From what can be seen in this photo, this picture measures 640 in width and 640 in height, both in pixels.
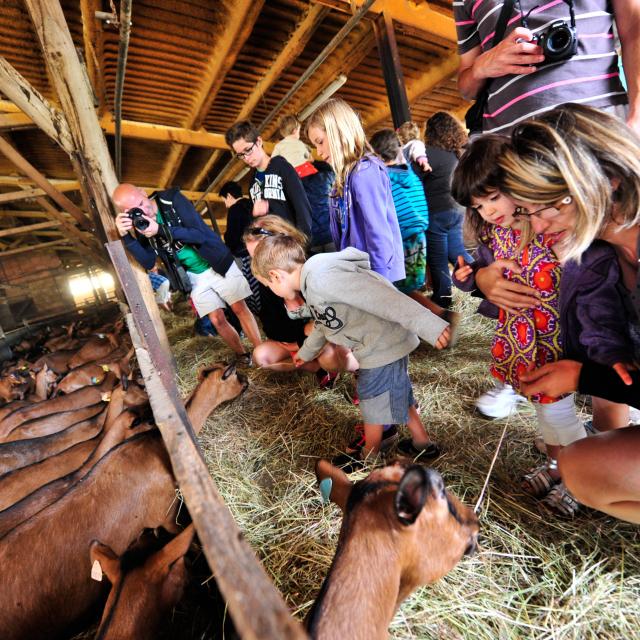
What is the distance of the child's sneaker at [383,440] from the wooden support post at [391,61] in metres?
4.01

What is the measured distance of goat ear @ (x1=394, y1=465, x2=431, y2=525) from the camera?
770 mm

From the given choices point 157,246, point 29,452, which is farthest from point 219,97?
point 29,452

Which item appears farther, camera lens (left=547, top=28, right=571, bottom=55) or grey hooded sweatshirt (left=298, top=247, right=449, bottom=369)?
grey hooded sweatshirt (left=298, top=247, right=449, bottom=369)

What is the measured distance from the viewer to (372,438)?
210 centimetres

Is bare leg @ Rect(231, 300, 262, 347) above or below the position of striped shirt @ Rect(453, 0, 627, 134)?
below

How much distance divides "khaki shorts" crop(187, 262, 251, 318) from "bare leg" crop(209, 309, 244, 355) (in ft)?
0.38

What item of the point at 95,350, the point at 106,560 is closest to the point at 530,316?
the point at 106,560

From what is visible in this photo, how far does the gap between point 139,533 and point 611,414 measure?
2387mm

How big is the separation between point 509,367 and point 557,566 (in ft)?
2.83

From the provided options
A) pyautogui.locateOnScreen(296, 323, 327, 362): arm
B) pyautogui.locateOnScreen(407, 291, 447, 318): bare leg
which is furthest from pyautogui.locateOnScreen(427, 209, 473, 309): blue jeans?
pyautogui.locateOnScreen(296, 323, 327, 362): arm

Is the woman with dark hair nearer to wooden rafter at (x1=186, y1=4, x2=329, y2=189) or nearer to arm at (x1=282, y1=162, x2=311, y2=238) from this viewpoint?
arm at (x1=282, y1=162, x2=311, y2=238)

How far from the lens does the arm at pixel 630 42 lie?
1.29 metres

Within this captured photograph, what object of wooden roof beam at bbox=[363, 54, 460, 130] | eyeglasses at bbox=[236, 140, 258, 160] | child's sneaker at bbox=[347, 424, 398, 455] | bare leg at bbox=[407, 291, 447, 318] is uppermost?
wooden roof beam at bbox=[363, 54, 460, 130]

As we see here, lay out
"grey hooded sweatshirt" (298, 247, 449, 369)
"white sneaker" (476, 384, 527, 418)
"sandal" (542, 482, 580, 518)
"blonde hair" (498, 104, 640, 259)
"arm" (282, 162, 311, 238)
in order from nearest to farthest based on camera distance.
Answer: "blonde hair" (498, 104, 640, 259)
"sandal" (542, 482, 580, 518)
"grey hooded sweatshirt" (298, 247, 449, 369)
"white sneaker" (476, 384, 527, 418)
"arm" (282, 162, 311, 238)
